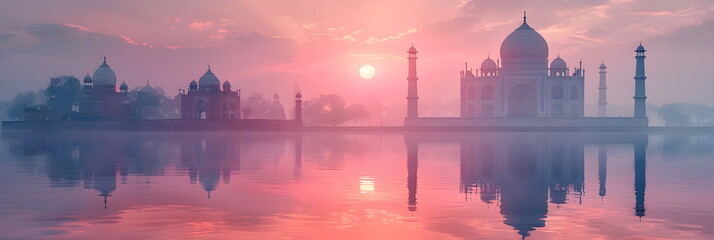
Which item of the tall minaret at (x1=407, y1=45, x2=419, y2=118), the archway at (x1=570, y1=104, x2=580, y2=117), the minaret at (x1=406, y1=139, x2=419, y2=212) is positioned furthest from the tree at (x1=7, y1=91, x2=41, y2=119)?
the minaret at (x1=406, y1=139, x2=419, y2=212)

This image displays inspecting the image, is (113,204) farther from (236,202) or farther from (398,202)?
(398,202)

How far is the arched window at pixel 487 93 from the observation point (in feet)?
238

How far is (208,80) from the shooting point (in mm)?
72250

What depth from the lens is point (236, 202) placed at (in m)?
12.5

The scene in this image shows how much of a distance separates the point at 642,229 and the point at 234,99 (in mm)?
66222

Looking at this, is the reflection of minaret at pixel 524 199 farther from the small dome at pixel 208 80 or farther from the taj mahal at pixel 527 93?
A: the small dome at pixel 208 80

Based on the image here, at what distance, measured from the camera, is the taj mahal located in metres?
67.0

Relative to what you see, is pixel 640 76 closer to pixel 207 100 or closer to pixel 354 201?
pixel 207 100

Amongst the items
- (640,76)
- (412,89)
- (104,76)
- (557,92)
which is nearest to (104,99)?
(104,76)

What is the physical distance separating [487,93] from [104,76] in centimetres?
4116

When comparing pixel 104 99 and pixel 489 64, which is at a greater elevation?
pixel 489 64

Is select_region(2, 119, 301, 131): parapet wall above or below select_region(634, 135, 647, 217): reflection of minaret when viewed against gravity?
above

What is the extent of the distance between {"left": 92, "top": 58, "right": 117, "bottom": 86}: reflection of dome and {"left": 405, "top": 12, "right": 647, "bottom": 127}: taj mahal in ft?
106

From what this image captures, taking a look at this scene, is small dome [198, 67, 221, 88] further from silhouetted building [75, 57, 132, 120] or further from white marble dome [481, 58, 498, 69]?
white marble dome [481, 58, 498, 69]
